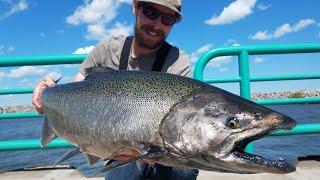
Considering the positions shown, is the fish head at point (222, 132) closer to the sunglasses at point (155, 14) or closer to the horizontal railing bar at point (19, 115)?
the sunglasses at point (155, 14)

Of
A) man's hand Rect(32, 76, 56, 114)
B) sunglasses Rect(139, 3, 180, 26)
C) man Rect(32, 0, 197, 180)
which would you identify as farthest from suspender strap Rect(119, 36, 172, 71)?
man's hand Rect(32, 76, 56, 114)

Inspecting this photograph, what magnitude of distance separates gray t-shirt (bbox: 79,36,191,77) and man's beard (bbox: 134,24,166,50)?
120mm

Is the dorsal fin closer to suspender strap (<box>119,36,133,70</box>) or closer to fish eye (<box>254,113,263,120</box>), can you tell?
suspender strap (<box>119,36,133,70</box>)

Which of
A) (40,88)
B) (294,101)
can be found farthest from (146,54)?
(294,101)

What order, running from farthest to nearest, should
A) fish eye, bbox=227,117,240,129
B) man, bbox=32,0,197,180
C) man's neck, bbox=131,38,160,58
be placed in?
man's neck, bbox=131,38,160,58 → man, bbox=32,0,197,180 → fish eye, bbox=227,117,240,129

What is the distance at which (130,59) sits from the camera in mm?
3807

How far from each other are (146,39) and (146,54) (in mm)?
186

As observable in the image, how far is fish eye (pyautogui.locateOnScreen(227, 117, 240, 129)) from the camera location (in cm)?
243

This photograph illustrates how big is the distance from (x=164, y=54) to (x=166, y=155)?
137 centimetres

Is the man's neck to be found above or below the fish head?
above

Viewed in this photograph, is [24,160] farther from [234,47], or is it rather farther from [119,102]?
[119,102]

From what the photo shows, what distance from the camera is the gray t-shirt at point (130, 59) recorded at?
148 inches

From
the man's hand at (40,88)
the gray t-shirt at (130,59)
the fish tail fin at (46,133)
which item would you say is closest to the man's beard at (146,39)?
the gray t-shirt at (130,59)

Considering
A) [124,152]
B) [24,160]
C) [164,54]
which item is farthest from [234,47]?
[24,160]
